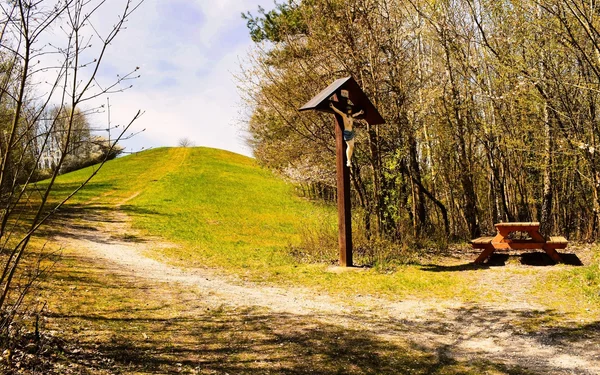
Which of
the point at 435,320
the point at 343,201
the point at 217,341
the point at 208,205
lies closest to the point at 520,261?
the point at 343,201

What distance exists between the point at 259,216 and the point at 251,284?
13.5m

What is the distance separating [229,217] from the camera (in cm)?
2062

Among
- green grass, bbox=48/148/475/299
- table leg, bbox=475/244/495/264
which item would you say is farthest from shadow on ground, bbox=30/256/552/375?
table leg, bbox=475/244/495/264

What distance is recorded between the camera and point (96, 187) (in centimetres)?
2764

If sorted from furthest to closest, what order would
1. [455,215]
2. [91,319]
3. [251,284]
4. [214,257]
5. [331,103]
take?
[455,215], [214,257], [331,103], [251,284], [91,319]

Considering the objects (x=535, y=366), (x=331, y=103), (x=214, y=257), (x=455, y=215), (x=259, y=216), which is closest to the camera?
(x=535, y=366)

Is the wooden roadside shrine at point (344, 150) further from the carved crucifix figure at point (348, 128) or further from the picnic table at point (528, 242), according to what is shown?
the picnic table at point (528, 242)

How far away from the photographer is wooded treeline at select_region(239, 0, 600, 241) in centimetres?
1007

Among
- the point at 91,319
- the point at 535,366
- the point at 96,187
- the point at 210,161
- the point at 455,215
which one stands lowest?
the point at 535,366

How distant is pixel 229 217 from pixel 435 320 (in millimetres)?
15397

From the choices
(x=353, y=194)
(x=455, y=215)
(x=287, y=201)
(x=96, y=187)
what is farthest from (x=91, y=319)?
(x=96, y=187)

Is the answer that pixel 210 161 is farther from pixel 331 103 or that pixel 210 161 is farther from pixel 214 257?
pixel 331 103

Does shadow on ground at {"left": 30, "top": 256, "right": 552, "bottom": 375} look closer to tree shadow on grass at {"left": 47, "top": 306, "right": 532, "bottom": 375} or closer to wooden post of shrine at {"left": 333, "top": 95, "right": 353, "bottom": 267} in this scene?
tree shadow on grass at {"left": 47, "top": 306, "right": 532, "bottom": 375}

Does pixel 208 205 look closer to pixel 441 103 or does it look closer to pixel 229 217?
pixel 229 217
